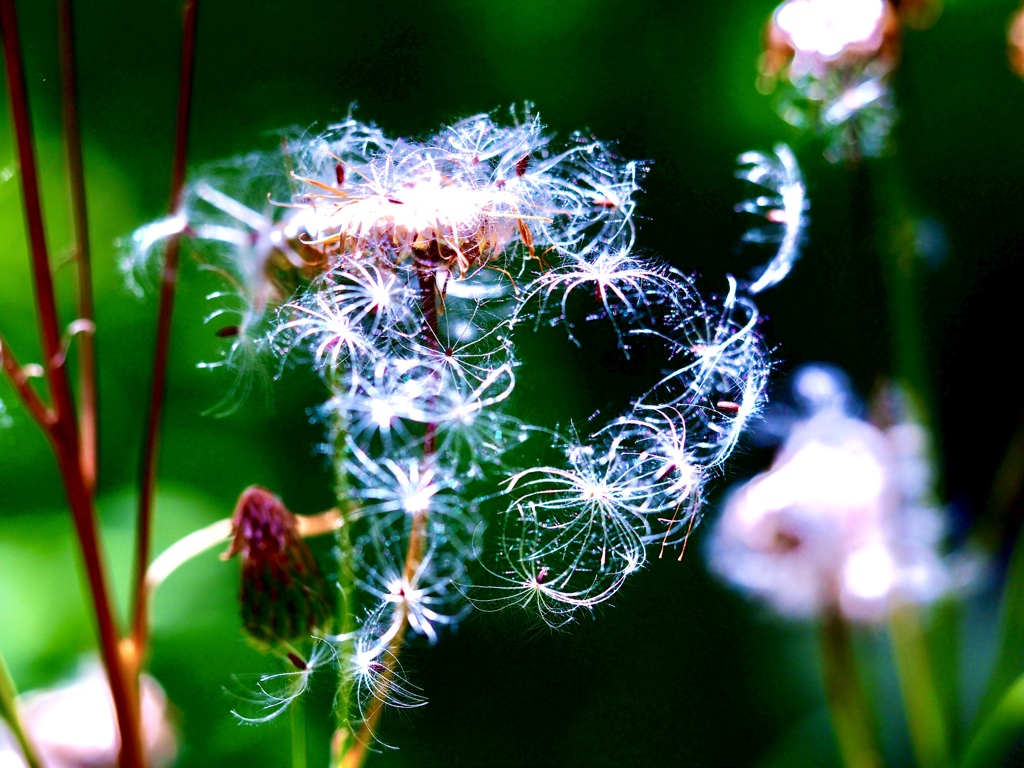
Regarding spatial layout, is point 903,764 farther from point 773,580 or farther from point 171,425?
point 171,425

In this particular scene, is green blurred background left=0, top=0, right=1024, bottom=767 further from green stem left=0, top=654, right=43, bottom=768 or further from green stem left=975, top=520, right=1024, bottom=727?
green stem left=0, top=654, right=43, bottom=768

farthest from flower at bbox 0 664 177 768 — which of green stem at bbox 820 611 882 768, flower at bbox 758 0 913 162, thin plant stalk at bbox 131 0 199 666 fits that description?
flower at bbox 758 0 913 162

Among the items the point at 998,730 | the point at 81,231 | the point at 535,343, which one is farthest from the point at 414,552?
the point at 535,343

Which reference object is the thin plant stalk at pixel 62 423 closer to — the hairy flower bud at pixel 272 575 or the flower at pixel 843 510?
the hairy flower bud at pixel 272 575

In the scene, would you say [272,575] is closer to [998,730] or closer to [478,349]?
[478,349]

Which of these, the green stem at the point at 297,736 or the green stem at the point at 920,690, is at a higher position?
the green stem at the point at 297,736

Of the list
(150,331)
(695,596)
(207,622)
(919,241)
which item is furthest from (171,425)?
(919,241)

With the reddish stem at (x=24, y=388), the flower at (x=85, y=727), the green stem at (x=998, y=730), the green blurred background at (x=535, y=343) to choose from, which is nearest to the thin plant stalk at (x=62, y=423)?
the reddish stem at (x=24, y=388)
